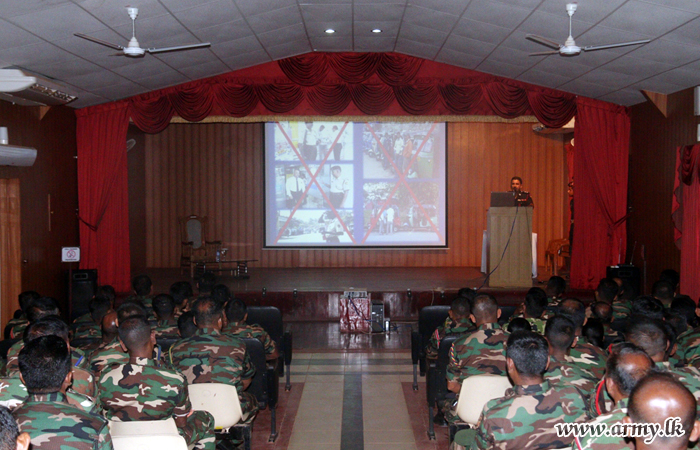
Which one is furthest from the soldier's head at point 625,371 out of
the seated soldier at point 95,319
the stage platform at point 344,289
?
the stage platform at point 344,289

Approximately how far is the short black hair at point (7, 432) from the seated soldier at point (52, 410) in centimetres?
46

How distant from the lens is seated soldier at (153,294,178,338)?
4629 millimetres

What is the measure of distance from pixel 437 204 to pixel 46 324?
911 cm

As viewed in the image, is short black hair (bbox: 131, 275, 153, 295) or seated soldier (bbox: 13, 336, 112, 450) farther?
short black hair (bbox: 131, 275, 153, 295)

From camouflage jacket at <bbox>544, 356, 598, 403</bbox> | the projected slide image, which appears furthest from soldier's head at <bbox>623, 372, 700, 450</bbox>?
the projected slide image

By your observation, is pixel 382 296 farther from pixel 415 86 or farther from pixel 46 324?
pixel 46 324

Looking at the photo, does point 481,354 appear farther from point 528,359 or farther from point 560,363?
point 528,359

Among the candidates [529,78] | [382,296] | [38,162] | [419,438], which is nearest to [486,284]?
[382,296]

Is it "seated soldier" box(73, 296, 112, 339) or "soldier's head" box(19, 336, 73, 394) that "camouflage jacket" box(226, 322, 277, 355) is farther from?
"soldier's head" box(19, 336, 73, 394)

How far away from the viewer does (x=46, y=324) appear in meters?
3.24

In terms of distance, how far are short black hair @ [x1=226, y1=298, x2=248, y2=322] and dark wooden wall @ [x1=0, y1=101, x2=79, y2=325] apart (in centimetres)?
400

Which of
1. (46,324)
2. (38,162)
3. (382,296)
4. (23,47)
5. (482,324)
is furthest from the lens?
(382,296)

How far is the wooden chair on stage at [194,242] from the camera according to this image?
10.9 m

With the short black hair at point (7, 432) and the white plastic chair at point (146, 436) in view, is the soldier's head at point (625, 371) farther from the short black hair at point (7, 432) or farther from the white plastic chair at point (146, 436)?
the short black hair at point (7, 432)
